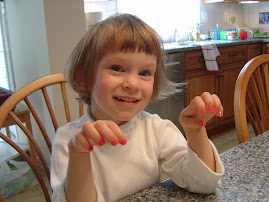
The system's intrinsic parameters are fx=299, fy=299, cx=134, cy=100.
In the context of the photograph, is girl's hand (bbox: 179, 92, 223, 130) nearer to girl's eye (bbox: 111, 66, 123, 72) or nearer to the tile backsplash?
girl's eye (bbox: 111, 66, 123, 72)

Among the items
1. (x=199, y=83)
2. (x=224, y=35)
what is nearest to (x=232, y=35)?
(x=224, y=35)

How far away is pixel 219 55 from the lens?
2.79 metres

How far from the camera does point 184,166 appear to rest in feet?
2.15

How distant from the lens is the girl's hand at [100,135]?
0.42 meters

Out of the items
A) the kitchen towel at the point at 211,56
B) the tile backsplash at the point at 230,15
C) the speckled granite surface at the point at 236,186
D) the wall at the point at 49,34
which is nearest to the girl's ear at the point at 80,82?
the speckled granite surface at the point at 236,186

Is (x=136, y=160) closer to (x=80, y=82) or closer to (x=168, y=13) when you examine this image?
(x=80, y=82)

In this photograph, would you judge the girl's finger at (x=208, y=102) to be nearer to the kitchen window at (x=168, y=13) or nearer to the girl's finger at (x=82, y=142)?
the girl's finger at (x=82, y=142)

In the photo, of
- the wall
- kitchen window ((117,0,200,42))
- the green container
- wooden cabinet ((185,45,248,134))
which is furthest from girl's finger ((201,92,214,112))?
the green container

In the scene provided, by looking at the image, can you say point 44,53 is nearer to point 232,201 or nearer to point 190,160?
point 190,160

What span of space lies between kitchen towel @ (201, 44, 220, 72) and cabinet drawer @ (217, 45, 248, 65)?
0.44 ft

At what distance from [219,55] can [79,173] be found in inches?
97.2

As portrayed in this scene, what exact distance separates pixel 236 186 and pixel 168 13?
3045 millimetres

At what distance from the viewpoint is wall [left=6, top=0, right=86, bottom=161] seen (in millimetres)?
1951

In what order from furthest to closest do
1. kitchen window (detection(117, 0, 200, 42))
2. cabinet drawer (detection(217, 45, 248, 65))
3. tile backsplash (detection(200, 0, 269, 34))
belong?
1. tile backsplash (detection(200, 0, 269, 34))
2. kitchen window (detection(117, 0, 200, 42))
3. cabinet drawer (detection(217, 45, 248, 65))
